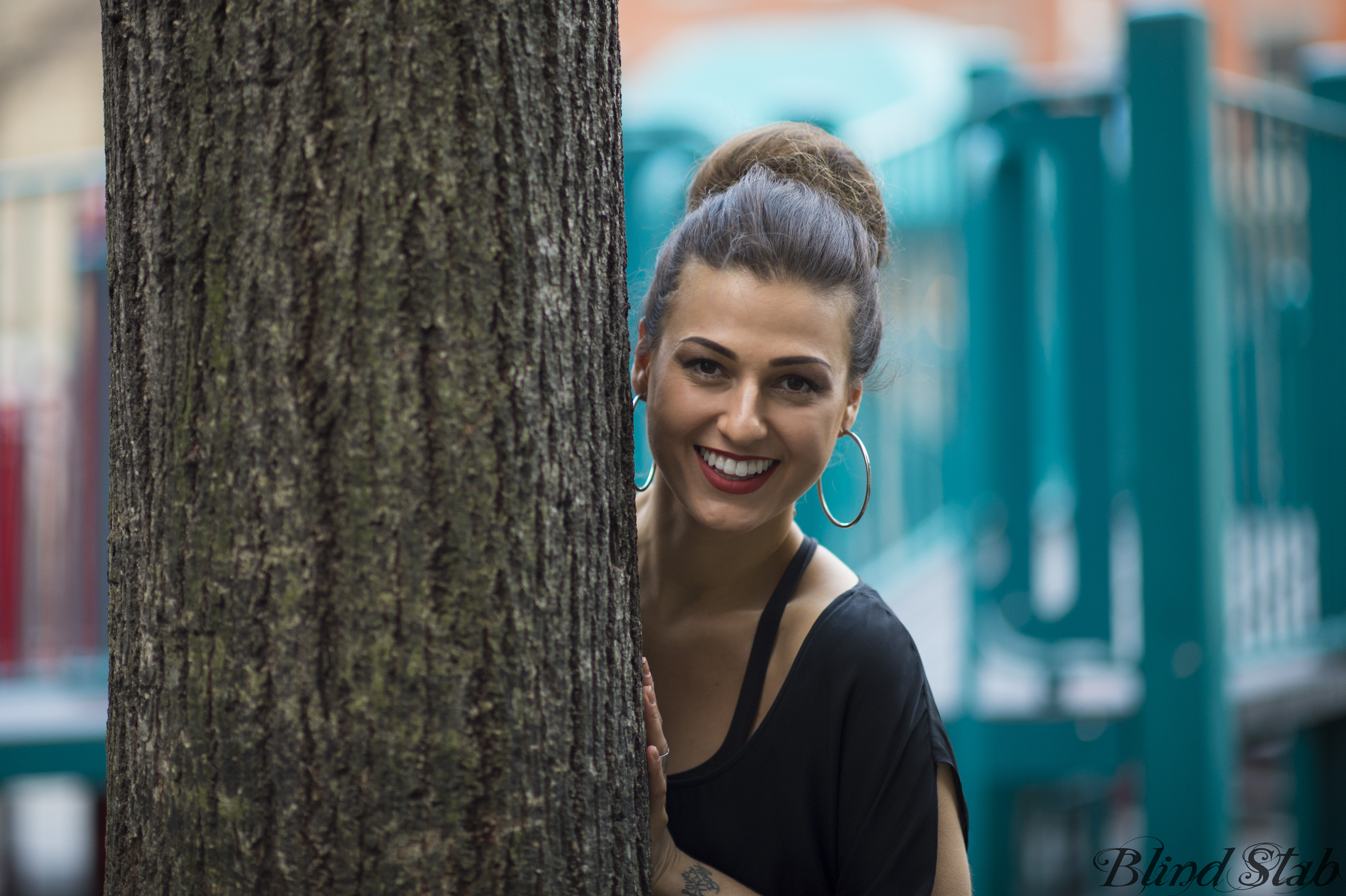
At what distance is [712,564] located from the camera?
77.7 inches

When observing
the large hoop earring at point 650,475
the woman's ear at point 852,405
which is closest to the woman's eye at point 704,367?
the large hoop earring at point 650,475

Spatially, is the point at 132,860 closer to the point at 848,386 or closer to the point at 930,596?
the point at 848,386

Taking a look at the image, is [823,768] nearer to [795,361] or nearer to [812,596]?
[812,596]

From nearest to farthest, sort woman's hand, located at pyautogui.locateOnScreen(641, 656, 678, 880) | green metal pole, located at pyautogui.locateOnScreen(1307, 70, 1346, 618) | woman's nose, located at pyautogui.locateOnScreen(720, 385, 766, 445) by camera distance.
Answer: woman's hand, located at pyautogui.locateOnScreen(641, 656, 678, 880)
woman's nose, located at pyautogui.locateOnScreen(720, 385, 766, 445)
green metal pole, located at pyautogui.locateOnScreen(1307, 70, 1346, 618)

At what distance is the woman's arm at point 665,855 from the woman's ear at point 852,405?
0.55 m

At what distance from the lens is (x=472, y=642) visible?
1274mm

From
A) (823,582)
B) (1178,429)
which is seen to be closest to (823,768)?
(823,582)

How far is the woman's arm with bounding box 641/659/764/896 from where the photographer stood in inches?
63.4

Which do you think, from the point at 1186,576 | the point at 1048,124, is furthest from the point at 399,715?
the point at 1048,124

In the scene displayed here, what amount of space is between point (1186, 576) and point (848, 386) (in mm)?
2246

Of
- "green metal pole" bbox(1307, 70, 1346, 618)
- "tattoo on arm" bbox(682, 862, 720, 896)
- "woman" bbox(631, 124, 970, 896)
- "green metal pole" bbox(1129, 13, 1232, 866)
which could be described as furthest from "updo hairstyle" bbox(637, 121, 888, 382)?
"green metal pole" bbox(1307, 70, 1346, 618)

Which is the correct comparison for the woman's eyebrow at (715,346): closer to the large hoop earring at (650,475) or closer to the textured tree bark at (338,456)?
the large hoop earring at (650,475)

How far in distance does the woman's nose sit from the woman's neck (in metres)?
0.25

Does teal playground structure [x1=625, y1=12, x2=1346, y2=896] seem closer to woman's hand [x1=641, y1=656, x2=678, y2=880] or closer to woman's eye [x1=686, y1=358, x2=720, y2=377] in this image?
woman's eye [x1=686, y1=358, x2=720, y2=377]
